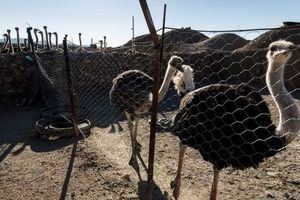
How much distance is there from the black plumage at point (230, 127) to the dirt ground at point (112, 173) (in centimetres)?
97

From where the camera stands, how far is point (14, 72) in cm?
951

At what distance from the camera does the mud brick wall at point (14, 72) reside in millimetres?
9445

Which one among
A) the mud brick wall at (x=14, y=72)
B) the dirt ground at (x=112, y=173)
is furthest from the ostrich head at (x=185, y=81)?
the mud brick wall at (x=14, y=72)

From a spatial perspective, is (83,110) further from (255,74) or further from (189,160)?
(255,74)

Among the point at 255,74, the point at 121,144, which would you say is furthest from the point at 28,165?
the point at 255,74

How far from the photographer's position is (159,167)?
4922 millimetres

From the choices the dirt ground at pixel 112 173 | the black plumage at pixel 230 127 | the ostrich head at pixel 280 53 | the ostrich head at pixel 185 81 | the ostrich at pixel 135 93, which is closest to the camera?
the ostrich head at pixel 280 53

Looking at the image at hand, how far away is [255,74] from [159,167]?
277 inches

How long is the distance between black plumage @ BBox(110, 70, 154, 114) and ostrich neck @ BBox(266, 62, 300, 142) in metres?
2.40

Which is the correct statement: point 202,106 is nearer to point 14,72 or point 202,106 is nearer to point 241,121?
point 241,121

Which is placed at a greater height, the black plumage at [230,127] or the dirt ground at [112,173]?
the black plumage at [230,127]

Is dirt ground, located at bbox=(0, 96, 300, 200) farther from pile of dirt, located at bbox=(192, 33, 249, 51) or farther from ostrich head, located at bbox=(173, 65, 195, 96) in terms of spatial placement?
pile of dirt, located at bbox=(192, 33, 249, 51)

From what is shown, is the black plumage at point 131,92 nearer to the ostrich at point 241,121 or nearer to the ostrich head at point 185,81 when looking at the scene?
the ostrich head at point 185,81

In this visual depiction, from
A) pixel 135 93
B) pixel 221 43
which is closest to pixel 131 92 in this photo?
pixel 135 93
